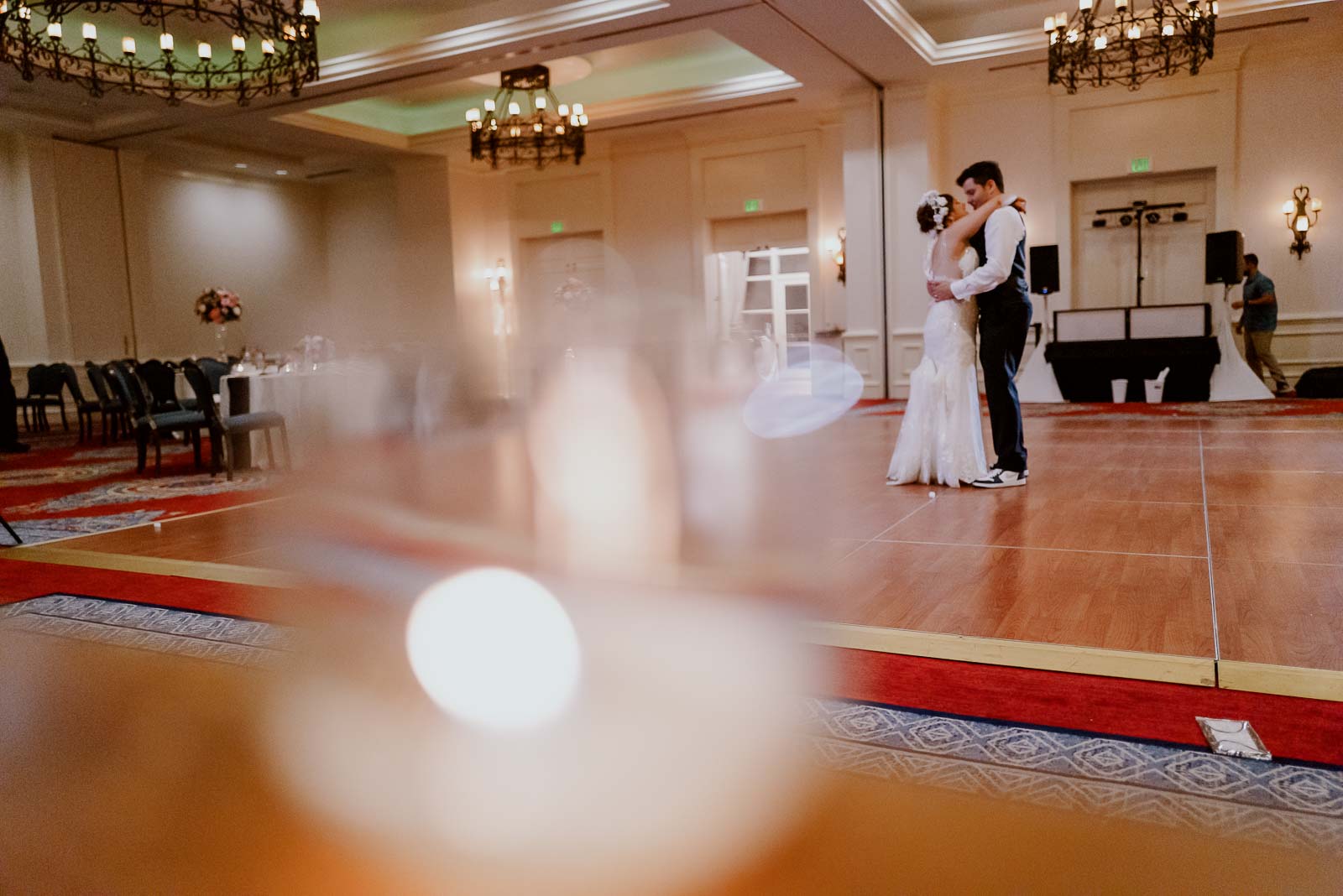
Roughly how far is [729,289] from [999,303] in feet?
29.8

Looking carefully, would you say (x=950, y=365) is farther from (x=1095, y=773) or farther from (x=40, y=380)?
(x=40, y=380)

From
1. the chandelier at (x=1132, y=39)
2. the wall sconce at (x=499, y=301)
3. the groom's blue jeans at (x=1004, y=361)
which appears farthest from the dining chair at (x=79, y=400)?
the chandelier at (x=1132, y=39)

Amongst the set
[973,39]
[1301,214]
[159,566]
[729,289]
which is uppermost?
[973,39]

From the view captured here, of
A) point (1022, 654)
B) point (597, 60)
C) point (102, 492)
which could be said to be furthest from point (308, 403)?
point (1022, 654)

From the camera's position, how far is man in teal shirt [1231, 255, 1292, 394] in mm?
9609

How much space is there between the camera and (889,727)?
1.91m

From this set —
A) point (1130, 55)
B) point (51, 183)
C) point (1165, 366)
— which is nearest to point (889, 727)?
point (1130, 55)

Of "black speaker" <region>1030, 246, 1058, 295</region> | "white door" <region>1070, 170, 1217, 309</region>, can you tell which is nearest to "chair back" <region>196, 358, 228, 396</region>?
"black speaker" <region>1030, 246, 1058, 295</region>

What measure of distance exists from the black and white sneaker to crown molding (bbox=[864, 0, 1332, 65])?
5355mm

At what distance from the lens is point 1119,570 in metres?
3.00

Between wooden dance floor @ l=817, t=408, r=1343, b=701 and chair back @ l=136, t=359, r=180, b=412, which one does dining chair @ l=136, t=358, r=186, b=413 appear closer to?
chair back @ l=136, t=359, r=180, b=412

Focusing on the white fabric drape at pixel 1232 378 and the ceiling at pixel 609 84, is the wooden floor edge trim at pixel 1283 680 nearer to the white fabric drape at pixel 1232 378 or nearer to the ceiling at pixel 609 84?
the white fabric drape at pixel 1232 378

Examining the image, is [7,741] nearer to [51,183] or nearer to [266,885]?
[266,885]

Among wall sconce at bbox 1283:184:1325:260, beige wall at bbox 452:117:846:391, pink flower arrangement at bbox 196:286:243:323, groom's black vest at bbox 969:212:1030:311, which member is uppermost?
beige wall at bbox 452:117:846:391
